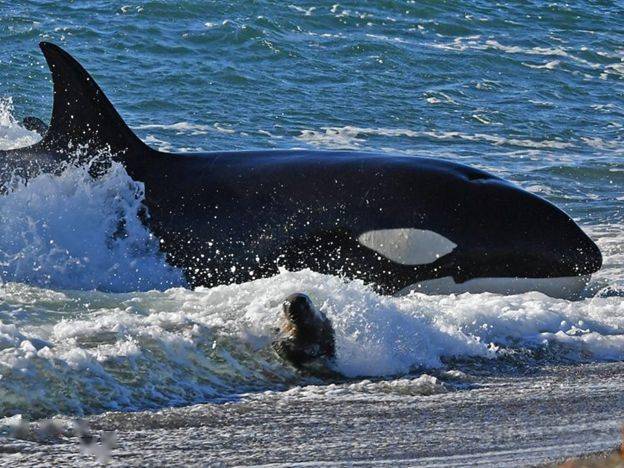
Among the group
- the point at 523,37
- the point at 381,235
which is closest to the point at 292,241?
the point at 381,235

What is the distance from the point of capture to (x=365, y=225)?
35.8 feet

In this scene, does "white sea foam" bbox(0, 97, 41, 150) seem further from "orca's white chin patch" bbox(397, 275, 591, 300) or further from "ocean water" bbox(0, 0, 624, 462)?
"orca's white chin patch" bbox(397, 275, 591, 300)

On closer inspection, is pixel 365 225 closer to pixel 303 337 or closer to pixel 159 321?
pixel 303 337

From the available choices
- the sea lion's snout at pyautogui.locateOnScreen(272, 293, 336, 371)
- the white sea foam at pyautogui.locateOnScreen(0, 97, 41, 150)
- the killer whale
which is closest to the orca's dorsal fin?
the killer whale

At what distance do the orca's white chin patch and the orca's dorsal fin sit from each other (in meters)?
2.93

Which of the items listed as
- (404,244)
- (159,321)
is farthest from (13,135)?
(159,321)

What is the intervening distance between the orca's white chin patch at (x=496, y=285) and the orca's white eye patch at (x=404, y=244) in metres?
0.23

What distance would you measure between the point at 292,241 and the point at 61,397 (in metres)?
3.83

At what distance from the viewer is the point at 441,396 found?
27.2ft

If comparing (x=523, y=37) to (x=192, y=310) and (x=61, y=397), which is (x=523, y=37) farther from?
(x=61, y=397)

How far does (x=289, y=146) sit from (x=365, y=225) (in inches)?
332

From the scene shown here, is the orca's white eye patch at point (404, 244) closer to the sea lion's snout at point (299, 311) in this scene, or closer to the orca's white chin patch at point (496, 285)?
the orca's white chin patch at point (496, 285)

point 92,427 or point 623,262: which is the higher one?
point 92,427

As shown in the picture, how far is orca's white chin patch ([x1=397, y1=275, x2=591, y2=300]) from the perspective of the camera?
10992 mm
